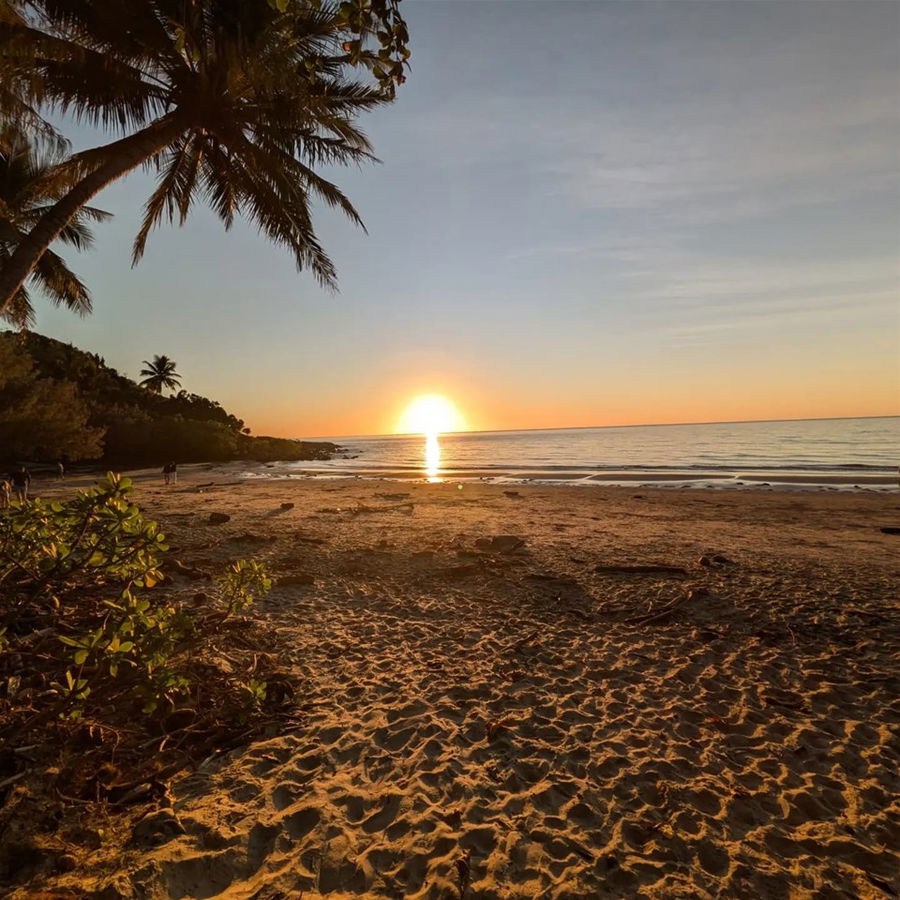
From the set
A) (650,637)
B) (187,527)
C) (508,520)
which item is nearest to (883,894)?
(650,637)

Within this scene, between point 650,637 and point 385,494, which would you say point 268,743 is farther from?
point 385,494

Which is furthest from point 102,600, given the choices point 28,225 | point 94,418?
point 94,418

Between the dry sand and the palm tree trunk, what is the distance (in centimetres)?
494

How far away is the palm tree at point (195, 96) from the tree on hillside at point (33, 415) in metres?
15.0

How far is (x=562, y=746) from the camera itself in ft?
11.8

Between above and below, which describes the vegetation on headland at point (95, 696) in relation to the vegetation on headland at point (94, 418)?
below

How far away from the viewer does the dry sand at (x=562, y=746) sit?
2553 mm

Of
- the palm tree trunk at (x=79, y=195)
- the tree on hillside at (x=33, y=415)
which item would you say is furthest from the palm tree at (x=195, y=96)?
the tree on hillside at (x=33, y=415)

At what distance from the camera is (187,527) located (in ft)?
36.0

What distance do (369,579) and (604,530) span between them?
22.3 ft

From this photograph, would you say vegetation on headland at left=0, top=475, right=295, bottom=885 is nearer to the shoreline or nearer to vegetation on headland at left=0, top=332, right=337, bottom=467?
the shoreline

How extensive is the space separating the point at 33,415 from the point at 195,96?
1900cm

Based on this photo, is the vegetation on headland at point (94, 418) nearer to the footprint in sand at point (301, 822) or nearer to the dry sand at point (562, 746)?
the dry sand at point (562, 746)

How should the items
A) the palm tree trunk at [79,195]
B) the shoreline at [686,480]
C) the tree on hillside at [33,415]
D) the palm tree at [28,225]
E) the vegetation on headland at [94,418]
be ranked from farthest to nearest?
the shoreline at [686,480], the vegetation on headland at [94,418], the tree on hillside at [33,415], the palm tree at [28,225], the palm tree trunk at [79,195]
